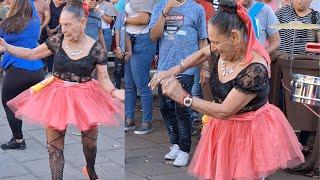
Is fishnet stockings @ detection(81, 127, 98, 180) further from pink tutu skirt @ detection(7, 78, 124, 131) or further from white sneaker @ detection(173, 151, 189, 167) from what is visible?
white sneaker @ detection(173, 151, 189, 167)

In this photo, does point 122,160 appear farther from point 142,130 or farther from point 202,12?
point 202,12

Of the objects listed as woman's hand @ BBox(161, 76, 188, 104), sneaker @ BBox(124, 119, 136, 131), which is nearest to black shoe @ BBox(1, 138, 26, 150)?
sneaker @ BBox(124, 119, 136, 131)

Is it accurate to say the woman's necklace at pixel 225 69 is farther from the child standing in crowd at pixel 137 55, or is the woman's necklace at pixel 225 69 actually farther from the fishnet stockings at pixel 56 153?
the fishnet stockings at pixel 56 153

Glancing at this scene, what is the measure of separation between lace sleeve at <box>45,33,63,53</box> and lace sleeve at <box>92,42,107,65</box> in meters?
0.22

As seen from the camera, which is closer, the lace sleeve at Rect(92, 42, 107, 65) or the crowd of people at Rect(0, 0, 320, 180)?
the crowd of people at Rect(0, 0, 320, 180)

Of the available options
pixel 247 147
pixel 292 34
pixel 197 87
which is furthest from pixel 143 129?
pixel 292 34

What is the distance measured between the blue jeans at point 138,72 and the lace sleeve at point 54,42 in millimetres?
415

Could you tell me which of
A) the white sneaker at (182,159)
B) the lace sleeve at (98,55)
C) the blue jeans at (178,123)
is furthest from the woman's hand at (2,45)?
the white sneaker at (182,159)

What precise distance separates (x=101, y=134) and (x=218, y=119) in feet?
2.65

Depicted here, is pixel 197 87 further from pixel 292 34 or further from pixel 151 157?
pixel 292 34

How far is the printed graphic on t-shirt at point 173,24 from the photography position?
10.2ft

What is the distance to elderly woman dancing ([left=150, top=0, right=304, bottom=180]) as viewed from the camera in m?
2.31

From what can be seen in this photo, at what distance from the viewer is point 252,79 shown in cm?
229

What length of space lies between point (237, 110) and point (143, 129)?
102 cm
